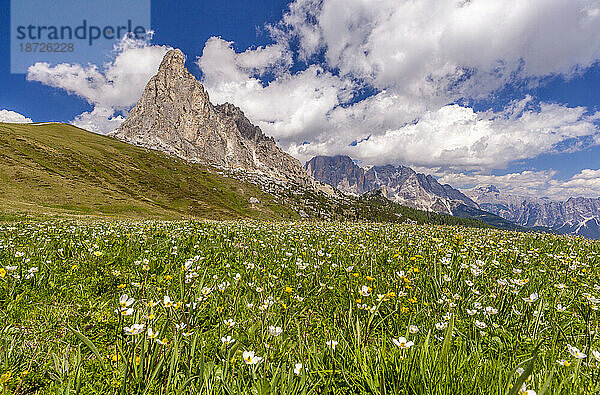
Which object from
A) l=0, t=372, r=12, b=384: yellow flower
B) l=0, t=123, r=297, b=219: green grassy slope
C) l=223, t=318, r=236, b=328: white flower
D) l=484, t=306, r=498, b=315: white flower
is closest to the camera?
l=0, t=372, r=12, b=384: yellow flower

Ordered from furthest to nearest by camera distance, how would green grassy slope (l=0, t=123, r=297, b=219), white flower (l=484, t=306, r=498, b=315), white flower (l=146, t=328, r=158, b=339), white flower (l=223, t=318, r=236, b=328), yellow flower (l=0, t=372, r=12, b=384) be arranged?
green grassy slope (l=0, t=123, r=297, b=219) < white flower (l=484, t=306, r=498, b=315) < white flower (l=223, t=318, r=236, b=328) < white flower (l=146, t=328, r=158, b=339) < yellow flower (l=0, t=372, r=12, b=384)

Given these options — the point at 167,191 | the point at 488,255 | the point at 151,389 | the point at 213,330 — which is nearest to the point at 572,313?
the point at 488,255

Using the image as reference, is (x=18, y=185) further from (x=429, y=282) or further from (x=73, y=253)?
(x=429, y=282)

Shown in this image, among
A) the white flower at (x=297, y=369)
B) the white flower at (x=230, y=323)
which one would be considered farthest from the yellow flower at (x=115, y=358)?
the white flower at (x=297, y=369)

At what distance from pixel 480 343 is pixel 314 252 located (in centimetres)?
503

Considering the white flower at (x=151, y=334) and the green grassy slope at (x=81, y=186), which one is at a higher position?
the green grassy slope at (x=81, y=186)

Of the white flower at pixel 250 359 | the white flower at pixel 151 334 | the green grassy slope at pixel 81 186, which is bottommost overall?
the white flower at pixel 250 359

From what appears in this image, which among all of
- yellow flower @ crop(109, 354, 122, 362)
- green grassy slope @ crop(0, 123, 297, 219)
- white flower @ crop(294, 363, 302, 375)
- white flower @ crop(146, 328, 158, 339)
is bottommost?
white flower @ crop(294, 363, 302, 375)

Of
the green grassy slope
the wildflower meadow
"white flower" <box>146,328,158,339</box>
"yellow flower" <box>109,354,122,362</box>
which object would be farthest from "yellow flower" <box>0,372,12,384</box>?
the green grassy slope

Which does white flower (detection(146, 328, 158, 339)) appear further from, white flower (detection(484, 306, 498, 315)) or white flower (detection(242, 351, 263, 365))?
white flower (detection(484, 306, 498, 315))

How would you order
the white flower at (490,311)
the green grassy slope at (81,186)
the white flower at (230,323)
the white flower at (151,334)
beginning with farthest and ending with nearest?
the green grassy slope at (81,186) < the white flower at (490,311) < the white flower at (230,323) < the white flower at (151,334)

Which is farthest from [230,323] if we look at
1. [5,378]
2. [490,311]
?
[490,311]

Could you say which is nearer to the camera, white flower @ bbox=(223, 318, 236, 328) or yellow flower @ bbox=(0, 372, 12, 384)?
yellow flower @ bbox=(0, 372, 12, 384)

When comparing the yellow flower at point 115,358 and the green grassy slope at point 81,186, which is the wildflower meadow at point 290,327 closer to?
the yellow flower at point 115,358
